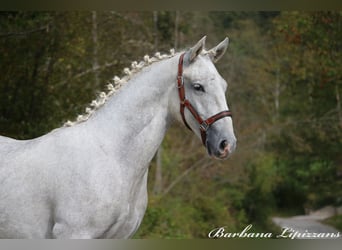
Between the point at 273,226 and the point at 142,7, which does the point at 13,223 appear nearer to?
the point at 142,7

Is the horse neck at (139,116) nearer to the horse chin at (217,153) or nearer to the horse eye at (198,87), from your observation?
the horse eye at (198,87)

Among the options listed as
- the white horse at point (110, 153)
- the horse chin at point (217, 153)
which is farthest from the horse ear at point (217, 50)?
the horse chin at point (217, 153)

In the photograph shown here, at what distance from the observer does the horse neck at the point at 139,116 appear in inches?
144

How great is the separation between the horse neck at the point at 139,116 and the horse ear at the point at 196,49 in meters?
0.15

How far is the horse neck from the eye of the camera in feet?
12.0

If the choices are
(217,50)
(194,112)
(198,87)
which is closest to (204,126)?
(194,112)

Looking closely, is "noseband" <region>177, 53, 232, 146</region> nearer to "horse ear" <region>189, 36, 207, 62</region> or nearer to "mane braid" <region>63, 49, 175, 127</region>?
"horse ear" <region>189, 36, 207, 62</region>

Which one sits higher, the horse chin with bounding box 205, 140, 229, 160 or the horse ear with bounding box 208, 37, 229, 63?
the horse ear with bounding box 208, 37, 229, 63

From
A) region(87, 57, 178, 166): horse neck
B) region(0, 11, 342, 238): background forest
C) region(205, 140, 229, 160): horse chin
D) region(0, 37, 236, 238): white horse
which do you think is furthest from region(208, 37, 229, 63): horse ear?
region(0, 11, 342, 238): background forest

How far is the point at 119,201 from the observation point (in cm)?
348

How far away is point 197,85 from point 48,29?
6461mm

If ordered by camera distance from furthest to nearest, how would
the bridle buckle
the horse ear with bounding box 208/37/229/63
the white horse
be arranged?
the horse ear with bounding box 208/37/229/63, the bridle buckle, the white horse

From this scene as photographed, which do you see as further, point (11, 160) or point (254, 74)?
point (254, 74)

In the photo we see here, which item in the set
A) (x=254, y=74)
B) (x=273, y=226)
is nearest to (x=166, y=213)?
(x=273, y=226)
